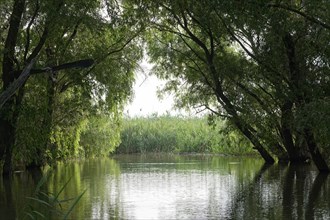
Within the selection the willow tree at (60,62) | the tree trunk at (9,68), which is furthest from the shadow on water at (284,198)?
the tree trunk at (9,68)

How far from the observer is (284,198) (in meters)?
13.0

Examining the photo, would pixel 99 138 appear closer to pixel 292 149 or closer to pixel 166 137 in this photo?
pixel 166 137

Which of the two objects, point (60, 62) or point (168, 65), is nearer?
point (60, 62)

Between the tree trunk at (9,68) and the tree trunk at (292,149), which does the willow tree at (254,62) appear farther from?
the tree trunk at (9,68)

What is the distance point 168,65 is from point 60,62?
599 cm

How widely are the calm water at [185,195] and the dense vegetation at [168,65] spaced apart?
1529 millimetres

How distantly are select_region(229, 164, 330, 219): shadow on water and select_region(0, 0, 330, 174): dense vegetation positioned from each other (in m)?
1.42

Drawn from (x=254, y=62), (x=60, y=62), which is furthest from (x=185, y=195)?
(x=60, y=62)

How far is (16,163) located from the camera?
79.4 feet

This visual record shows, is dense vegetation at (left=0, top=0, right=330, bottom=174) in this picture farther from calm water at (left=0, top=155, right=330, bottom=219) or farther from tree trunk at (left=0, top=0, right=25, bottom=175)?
calm water at (left=0, top=155, right=330, bottom=219)

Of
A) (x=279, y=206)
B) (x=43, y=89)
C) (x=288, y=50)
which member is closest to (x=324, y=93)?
(x=288, y=50)

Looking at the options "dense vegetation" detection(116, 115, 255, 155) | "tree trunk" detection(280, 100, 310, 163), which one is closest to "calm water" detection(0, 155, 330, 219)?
"tree trunk" detection(280, 100, 310, 163)

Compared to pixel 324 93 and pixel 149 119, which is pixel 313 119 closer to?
pixel 324 93

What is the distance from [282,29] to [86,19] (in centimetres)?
521
